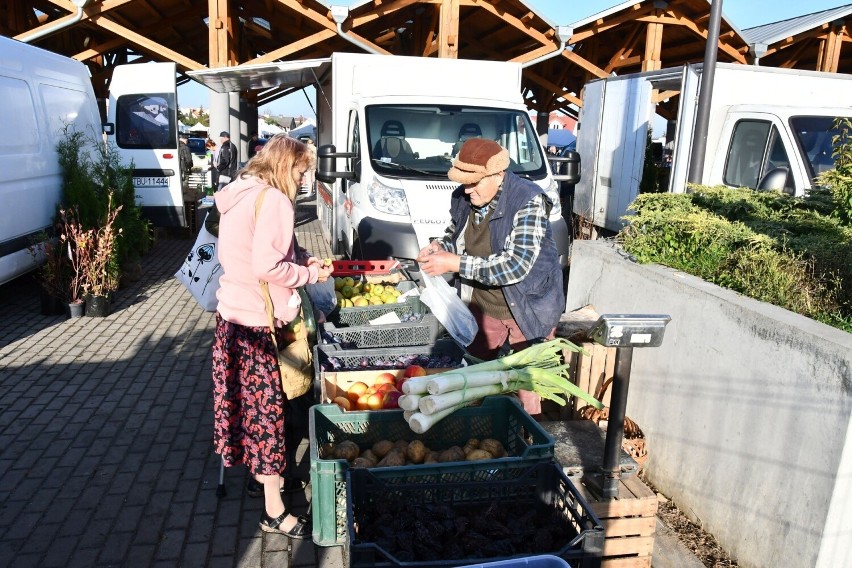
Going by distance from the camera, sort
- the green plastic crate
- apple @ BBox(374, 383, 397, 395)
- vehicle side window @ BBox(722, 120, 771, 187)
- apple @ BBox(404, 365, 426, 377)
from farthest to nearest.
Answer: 1. vehicle side window @ BBox(722, 120, 771, 187)
2. apple @ BBox(404, 365, 426, 377)
3. apple @ BBox(374, 383, 397, 395)
4. the green plastic crate

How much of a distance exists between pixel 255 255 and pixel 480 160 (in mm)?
1169

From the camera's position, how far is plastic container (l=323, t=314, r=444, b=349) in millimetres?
4121

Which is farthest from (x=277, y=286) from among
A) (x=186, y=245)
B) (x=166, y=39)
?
(x=166, y=39)

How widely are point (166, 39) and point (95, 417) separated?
1799 centimetres

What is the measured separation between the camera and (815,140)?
24.9ft

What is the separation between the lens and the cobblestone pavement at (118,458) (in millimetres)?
3549

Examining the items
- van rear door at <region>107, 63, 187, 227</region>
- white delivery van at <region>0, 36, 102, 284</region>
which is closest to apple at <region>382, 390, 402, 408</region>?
white delivery van at <region>0, 36, 102, 284</region>

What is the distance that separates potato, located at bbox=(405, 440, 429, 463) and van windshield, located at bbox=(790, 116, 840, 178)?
21.3 feet

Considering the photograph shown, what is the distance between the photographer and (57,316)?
765 cm

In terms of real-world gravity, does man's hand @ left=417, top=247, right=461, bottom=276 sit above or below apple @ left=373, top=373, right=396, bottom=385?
above

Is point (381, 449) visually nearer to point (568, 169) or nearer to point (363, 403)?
point (363, 403)

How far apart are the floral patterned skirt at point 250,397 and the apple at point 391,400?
1.81ft

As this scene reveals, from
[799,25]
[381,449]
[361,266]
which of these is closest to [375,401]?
[381,449]

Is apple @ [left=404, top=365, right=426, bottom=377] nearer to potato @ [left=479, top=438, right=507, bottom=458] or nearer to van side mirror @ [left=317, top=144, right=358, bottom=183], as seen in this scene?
potato @ [left=479, top=438, right=507, bottom=458]
